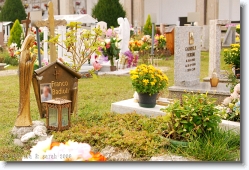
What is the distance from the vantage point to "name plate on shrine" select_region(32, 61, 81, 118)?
5676mm

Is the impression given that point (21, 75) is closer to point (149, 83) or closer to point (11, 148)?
point (11, 148)

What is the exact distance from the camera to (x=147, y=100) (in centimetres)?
630

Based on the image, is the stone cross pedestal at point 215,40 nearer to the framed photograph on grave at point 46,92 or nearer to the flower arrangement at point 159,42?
the framed photograph on grave at point 46,92

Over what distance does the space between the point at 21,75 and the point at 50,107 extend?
1.70 ft


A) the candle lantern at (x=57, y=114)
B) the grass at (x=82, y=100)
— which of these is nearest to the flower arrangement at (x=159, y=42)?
the grass at (x=82, y=100)

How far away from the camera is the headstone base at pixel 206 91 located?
7.25 meters

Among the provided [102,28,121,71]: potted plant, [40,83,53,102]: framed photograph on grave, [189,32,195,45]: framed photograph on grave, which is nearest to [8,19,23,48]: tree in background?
[102,28,121,71]: potted plant

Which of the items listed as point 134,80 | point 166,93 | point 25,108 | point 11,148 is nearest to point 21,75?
point 25,108

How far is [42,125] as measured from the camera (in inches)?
209

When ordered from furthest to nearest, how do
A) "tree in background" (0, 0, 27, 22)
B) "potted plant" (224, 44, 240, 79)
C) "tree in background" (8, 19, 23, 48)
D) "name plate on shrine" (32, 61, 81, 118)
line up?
"tree in background" (0, 0, 27, 22) → "tree in background" (8, 19, 23, 48) → "potted plant" (224, 44, 240, 79) → "name plate on shrine" (32, 61, 81, 118)

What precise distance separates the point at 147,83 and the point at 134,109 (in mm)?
460

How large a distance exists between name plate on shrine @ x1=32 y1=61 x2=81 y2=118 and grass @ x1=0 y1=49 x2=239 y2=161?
16.4 inches

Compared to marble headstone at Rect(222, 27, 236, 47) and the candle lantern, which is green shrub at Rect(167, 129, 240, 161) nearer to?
the candle lantern

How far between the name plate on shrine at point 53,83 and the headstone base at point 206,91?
2.18 meters
